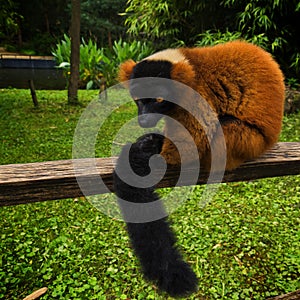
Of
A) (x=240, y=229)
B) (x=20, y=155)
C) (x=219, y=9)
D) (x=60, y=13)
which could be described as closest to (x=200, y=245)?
(x=240, y=229)

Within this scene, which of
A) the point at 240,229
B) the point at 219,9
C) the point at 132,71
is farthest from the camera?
the point at 219,9

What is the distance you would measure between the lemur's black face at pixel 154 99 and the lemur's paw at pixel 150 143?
0.31 feet

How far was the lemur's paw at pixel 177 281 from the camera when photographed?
1131 millimetres

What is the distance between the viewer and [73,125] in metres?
5.68

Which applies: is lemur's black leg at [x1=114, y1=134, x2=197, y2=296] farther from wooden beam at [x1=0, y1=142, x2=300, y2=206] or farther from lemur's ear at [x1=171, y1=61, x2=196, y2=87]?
lemur's ear at [x1=171, y1=61, x2=196, y2=87]

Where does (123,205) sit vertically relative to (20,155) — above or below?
above

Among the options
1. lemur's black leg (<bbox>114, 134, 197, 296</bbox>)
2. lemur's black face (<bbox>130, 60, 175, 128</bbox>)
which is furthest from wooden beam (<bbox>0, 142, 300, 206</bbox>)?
lemur's black face (<bbox>130, 60, 175, 128</bbox>)

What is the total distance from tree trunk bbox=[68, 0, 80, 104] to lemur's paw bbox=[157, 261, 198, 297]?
596 cm

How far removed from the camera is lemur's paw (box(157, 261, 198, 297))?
113 cm

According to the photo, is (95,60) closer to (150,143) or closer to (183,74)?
(183,74)

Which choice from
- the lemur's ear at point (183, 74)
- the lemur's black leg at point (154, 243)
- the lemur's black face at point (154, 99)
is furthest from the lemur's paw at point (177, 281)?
the lemur's ear at point (183, 74)

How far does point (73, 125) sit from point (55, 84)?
273 inches

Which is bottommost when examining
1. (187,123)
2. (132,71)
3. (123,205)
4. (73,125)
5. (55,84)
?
(55,84)

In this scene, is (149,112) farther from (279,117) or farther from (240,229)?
(240,229)
